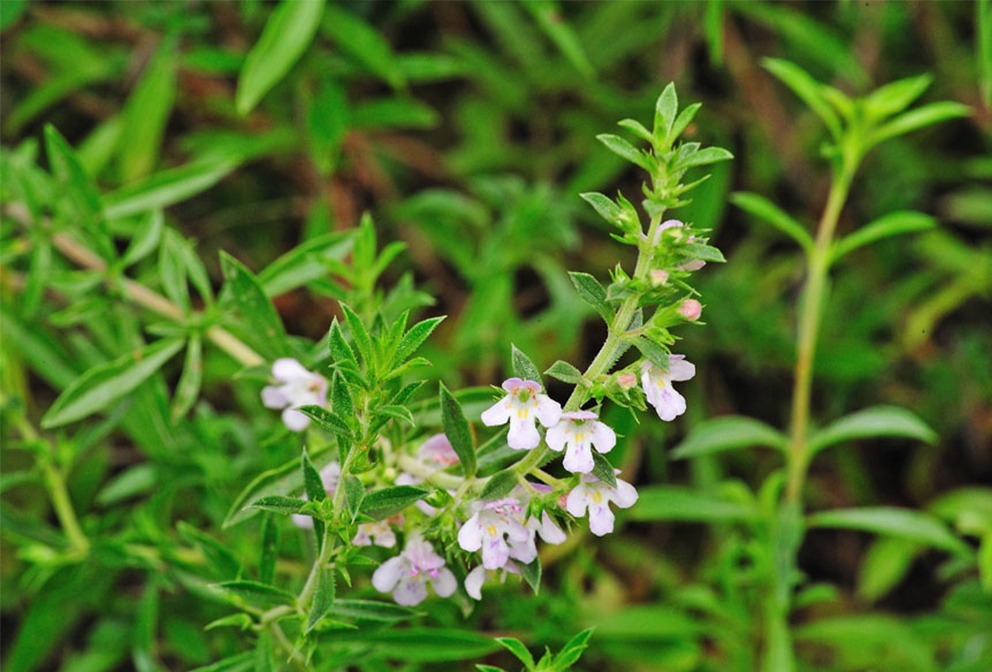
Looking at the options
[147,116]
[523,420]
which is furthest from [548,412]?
[147,116]

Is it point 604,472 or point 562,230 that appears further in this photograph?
point 562,230

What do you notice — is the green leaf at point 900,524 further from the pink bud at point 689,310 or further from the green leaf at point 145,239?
the green leaf at point 145,239

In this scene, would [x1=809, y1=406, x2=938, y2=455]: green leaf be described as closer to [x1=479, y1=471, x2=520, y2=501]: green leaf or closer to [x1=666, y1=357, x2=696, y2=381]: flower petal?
[x1=666, y1=357, x2=696, y2=381]: flower petal

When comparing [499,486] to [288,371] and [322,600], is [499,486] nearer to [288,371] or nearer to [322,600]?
[322,600]

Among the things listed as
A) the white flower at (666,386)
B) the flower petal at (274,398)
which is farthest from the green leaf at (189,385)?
the white flower at (666,386)

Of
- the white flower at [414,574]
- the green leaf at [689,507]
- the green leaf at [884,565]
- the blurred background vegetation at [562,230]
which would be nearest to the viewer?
the white flower at [414,574]

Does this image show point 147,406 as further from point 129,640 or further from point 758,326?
point 758,326
